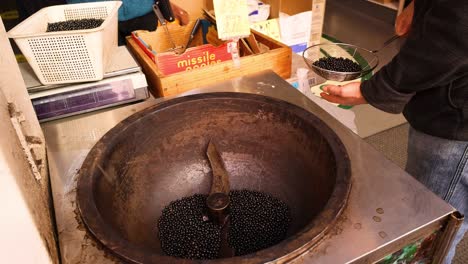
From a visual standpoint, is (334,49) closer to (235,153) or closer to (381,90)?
(381,90)

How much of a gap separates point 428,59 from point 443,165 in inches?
15.5

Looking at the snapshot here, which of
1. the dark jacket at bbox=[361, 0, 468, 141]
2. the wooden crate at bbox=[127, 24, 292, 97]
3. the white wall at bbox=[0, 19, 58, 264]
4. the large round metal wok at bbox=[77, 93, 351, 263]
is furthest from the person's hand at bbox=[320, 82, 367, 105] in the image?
the white wall at bbox=[0, 19, 58, 264]

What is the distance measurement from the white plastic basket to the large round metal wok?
25 centimetres

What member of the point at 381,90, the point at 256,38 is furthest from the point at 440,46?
the point at 256,38

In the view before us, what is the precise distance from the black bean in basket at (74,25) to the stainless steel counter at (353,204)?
316 millimetres

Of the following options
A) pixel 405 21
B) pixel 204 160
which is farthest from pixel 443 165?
pixel 204 160

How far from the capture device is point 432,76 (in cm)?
85

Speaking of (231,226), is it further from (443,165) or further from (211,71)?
(443,165)

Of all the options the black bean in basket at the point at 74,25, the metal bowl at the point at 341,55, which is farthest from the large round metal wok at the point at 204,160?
the metal bowl at the point at 341,55

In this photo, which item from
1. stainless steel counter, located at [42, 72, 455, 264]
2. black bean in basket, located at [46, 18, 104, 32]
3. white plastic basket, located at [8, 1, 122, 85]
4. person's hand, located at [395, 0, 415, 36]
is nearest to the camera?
stainless steel counter, located at [42, 72, 455, 264]

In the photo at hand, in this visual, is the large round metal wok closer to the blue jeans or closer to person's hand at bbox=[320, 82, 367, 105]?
person's hand at bbox=[320, 82, 367, 105]

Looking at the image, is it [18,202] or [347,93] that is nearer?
[18,202]

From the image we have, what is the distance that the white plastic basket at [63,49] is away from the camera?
101 centimetres

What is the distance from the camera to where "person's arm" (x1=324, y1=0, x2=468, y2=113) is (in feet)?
2.51
